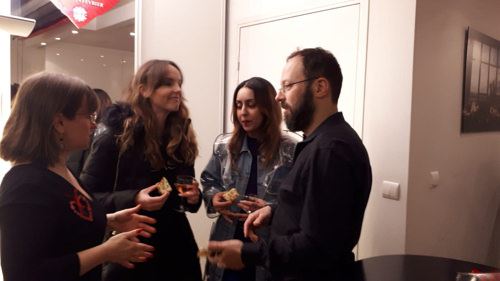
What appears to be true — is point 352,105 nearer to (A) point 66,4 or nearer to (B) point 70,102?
(B) point 70,102

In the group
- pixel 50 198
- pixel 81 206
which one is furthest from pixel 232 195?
pixel 50 198

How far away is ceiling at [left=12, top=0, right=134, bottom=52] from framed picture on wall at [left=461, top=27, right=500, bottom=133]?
2.58 meters

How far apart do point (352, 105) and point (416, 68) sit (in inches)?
19.1

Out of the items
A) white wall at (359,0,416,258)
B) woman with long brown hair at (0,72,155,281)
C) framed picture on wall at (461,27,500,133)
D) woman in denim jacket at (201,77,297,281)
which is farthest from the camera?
framed picture on wall at (461,27,500,133)

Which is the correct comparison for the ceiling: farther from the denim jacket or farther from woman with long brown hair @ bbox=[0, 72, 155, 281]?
woman with long brown hair @ bbox=[0, 72, 155, 281]

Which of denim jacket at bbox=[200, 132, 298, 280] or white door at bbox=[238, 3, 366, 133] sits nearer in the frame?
denim jacket at bbox=[200, 132, 298, 280]

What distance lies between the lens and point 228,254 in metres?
1.39

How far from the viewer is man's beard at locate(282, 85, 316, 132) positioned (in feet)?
5.16

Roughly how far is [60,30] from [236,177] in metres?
1.60

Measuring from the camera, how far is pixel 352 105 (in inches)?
103

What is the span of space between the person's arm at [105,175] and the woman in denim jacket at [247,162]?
457 millimetres

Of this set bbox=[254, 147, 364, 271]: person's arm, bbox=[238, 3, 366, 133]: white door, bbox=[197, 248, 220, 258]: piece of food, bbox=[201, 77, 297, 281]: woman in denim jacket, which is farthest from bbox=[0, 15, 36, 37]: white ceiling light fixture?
bbox=[238, 3, 366, 133]: white door

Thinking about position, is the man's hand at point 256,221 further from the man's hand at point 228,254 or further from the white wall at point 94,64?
the white wall at point 94,64

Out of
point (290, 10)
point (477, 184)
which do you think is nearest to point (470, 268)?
point (477, 184)
